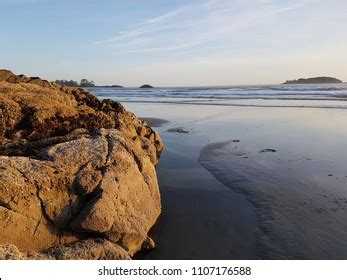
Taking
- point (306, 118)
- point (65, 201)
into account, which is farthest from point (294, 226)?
point (306, 118)

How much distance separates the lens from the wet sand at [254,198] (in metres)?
5.78

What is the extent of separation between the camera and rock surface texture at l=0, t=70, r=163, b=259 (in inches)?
187

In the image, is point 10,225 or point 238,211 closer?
point 10,225

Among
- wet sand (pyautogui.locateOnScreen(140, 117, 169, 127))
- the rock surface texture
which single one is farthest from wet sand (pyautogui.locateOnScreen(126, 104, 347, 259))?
wet sand (pyautogui.locateOnScreen(140, 117, 169, 127))

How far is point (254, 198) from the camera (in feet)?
25.1

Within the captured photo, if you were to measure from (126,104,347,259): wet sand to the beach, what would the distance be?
0.01 m

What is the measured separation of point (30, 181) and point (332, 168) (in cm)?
688

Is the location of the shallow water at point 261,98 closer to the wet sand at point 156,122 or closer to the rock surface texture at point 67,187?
the wet sand at point 156,122

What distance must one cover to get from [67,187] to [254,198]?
375 cm

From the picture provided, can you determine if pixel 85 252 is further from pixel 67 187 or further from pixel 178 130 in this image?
pixel 178 130
